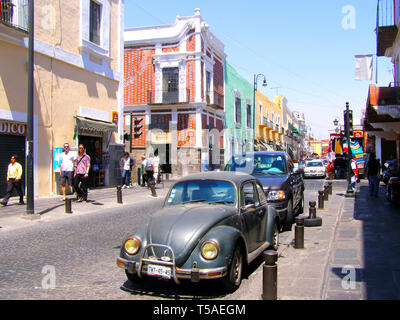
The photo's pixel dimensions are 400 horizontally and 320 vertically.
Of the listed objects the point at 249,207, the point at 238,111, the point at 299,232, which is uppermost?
the point at 238,111

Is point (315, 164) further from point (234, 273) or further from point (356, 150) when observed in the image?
point (234, 273)

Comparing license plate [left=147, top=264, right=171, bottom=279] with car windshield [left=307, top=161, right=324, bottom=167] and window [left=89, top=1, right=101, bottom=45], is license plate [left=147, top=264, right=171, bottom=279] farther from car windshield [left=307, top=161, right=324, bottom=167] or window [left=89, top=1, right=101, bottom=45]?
car windshield [left=307, top=161, right=324, bottom=167]

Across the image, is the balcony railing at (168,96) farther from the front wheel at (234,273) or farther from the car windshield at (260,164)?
the front wheel at (234,273)

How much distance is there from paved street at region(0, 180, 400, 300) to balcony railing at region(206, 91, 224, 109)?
20827 millimetres

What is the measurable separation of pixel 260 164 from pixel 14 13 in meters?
9.82

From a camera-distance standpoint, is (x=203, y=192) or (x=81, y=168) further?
(x=81, y=168)

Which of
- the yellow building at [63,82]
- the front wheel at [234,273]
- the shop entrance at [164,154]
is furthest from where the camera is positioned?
the shop entrance at [164,154]

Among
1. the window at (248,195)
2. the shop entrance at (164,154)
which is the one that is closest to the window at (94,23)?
the shop entrance at (164,154)

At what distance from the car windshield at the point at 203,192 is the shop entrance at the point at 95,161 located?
12.6 metres

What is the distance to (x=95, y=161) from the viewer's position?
18344mm

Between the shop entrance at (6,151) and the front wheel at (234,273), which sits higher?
the shop entrance at (6,151)

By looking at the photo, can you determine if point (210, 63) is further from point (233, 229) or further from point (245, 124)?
point (233, 229)

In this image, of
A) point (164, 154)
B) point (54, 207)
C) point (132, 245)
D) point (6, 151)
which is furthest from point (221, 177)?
point (164, 154)

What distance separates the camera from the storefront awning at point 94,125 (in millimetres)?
16250
